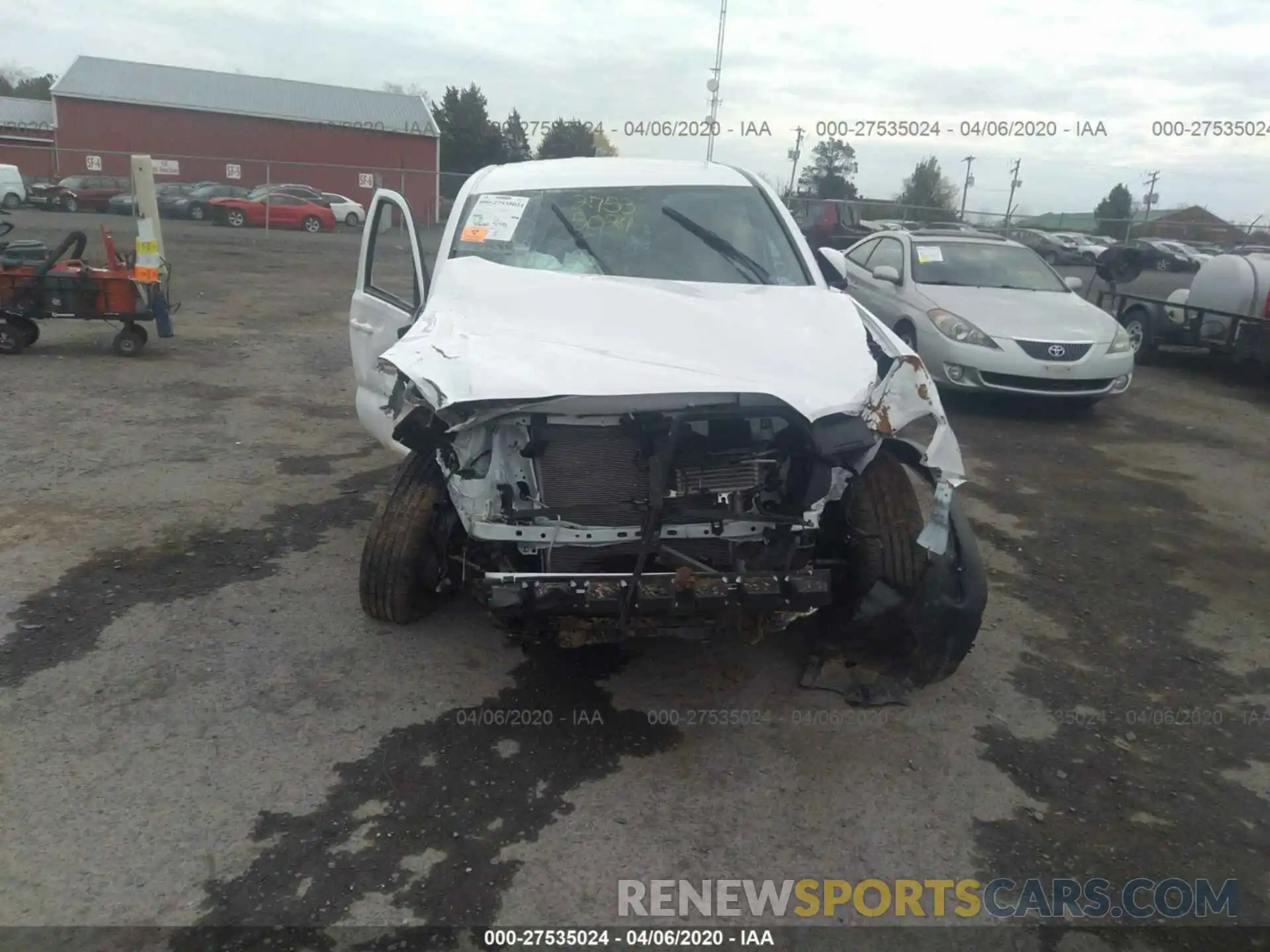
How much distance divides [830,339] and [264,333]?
936 cm

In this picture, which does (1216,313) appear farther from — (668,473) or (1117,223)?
(1117,223)

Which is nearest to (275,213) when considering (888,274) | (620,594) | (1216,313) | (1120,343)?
A: (888,274)

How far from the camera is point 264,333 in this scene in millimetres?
11453

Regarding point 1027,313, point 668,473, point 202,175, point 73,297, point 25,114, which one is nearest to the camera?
point 668,473

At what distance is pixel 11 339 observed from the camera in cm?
956

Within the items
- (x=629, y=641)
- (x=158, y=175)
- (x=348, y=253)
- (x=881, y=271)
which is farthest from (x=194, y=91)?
(x=629, y=641)

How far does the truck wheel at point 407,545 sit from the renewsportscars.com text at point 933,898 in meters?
1.77

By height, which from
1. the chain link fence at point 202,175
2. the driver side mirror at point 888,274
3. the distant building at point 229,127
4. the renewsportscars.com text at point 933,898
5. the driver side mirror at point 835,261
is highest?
the distant building at point 229,127

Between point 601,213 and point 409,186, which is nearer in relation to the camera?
point 601,213

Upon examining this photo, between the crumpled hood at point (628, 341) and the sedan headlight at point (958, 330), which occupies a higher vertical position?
the crumpled hood at point (628, 341)

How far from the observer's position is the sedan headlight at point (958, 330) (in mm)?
8320

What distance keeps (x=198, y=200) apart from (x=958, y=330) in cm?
2733

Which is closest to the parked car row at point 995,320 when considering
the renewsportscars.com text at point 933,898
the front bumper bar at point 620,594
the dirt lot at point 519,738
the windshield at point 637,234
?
the dirt lot at point 519,738

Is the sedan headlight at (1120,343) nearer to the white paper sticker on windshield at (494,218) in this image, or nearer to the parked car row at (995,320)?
the parked car row at (995,320)
